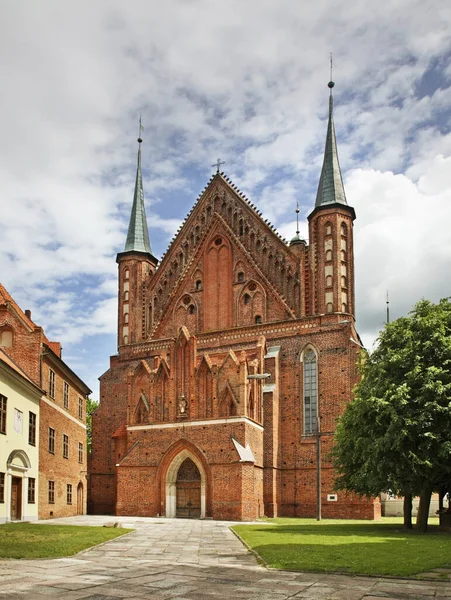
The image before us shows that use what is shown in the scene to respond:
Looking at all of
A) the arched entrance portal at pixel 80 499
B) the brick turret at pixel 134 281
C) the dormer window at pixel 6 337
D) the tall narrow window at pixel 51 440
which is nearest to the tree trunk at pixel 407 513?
the tall narrow window at pixel 51 440

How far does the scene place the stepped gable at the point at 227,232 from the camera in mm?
45188

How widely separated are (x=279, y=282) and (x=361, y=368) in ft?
45.8

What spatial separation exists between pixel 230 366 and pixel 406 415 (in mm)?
13779

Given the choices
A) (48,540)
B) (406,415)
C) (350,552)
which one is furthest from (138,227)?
(350,552)

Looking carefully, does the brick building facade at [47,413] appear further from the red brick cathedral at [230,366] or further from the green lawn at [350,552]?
the green lawn at [350,552]

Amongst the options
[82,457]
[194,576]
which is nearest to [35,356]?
[82,457]

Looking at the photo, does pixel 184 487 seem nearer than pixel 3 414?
No

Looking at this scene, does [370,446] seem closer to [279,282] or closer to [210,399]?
[210,399]

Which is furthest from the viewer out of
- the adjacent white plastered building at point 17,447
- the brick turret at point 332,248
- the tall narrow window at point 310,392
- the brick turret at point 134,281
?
the brick turret at point 134,281

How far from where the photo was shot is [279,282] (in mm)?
44438

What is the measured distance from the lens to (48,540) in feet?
64.8

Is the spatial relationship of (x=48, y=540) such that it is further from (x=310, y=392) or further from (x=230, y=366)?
(x=310, y=392)

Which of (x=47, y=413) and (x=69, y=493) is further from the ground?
(x=47, y=413)

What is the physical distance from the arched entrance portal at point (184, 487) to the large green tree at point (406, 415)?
11168 millimetres
